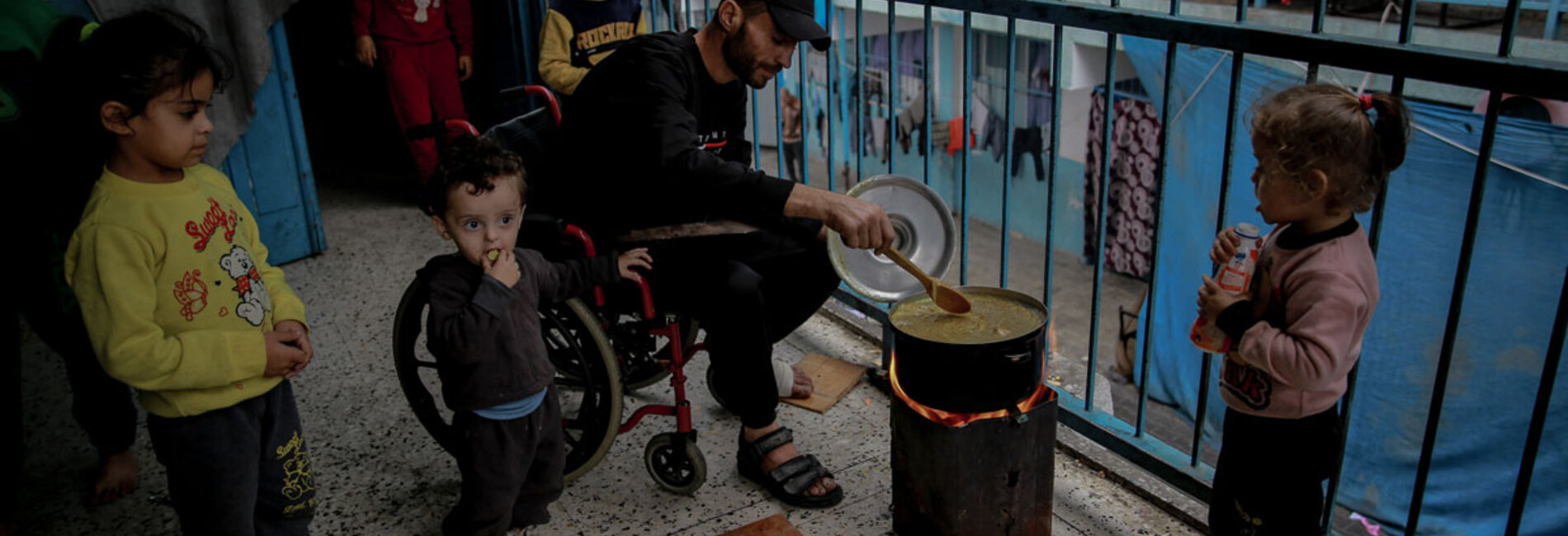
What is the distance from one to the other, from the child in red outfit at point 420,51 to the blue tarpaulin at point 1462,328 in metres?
4.08

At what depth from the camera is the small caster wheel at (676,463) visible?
264 cm

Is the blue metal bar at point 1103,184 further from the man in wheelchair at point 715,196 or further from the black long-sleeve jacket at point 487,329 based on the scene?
the black long-sleeve jacket at point 487,329

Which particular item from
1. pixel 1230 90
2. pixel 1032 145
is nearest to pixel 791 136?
pixel 1032 145

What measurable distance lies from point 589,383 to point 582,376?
6.6 inches

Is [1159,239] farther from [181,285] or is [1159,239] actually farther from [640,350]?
[181,285]

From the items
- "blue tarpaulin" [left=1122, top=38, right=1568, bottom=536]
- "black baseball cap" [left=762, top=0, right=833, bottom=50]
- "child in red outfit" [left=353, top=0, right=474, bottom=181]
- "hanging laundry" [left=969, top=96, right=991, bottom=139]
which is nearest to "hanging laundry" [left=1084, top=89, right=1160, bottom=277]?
"hanging laundry" [left=969, top=96, right=991, bottom=139]

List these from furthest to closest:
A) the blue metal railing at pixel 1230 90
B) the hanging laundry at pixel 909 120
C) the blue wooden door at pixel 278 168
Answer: the hanging laundry at pixel 909 120
the blue wooden door at pixel 278 168
the blue metal railing at pixel 1230 90

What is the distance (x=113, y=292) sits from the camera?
180 centimetres

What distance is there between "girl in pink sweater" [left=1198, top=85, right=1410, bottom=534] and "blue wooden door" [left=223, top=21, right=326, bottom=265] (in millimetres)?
4131

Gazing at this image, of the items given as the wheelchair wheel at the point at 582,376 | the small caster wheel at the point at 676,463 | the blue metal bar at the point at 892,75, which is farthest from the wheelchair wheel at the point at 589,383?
the blue metal bar at the point at 892,75

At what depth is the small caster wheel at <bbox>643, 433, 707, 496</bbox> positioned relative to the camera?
2.64 metres

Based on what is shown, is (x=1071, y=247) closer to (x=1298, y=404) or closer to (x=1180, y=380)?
(x=1180, y=380)

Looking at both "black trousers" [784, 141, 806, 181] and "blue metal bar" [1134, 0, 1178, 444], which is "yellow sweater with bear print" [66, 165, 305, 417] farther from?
"black trousers" [784, 141, 806, 181]

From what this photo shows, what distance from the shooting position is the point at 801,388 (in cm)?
318
